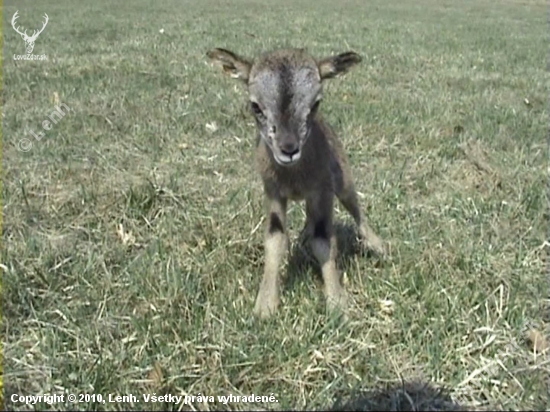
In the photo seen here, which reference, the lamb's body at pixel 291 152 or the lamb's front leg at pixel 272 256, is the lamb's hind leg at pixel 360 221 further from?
the lamb's front leg at pixel 272 256

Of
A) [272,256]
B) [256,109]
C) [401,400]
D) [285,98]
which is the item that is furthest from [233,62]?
[401,400]

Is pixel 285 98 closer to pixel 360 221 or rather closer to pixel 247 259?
pixel 247 259

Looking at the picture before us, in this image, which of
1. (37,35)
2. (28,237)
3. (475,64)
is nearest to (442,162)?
(28,237)

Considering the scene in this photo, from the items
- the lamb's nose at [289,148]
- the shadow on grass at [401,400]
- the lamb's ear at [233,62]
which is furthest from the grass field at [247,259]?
the lamb's ear at [233,62]

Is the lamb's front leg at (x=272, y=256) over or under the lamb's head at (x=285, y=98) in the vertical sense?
under

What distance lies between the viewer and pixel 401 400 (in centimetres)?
237

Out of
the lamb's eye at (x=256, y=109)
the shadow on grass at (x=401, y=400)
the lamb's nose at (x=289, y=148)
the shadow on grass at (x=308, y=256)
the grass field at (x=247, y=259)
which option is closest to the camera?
the shadow on grass at (x=401, y=400)

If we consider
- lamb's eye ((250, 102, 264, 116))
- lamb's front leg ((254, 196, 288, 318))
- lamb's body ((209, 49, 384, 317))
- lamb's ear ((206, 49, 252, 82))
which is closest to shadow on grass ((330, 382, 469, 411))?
lamb's body ((209, 49, 384, 317))

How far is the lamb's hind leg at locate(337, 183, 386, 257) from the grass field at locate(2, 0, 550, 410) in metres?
0.13

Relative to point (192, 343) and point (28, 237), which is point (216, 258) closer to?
point (192, 343)

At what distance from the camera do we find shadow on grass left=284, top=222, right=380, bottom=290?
3.44m

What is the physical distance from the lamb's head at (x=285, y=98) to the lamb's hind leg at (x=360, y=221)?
115 centimetres

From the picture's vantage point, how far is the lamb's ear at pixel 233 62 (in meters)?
3.11

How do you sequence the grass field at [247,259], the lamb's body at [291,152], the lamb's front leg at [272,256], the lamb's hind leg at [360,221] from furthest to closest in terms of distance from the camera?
the lamb's hind leg at [360,221] < the lamb's front leg at [272,256] < the lamb's body at [291,152] < the grass field at [247,259]
